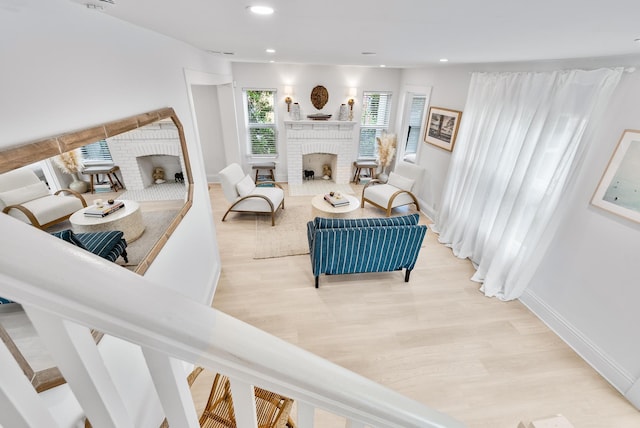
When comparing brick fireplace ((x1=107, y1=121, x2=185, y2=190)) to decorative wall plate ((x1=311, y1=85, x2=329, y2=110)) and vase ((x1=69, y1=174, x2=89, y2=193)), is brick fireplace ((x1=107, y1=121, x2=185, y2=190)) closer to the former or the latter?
vase ((x1=69, y1=174, x2=89, y2=193))

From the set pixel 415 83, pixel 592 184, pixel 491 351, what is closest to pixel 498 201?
pixel 592 184

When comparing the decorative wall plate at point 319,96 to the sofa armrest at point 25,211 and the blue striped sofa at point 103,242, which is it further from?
the sofa armrest at point 25,211

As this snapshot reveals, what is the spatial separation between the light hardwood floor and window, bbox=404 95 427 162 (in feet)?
9.50

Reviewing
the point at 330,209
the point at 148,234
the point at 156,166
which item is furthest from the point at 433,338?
the point at 156,166

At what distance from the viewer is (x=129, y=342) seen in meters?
0.33

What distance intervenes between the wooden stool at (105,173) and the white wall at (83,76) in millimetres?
243

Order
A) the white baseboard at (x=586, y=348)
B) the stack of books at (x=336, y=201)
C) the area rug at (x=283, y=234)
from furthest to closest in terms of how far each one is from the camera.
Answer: the stack of books at (x=336, y=201) < the area rug at (x=283, y=234) < the white baseboard at (x=586, y=348)

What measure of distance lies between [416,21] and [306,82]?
15.1 ft

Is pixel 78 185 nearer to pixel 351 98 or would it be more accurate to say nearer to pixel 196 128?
pixel 196 128

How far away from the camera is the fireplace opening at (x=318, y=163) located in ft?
20.4

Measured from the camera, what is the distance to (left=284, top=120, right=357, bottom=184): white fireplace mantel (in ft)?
18.4

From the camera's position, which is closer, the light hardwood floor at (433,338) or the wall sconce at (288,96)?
the light hardwood floor at (433,338)

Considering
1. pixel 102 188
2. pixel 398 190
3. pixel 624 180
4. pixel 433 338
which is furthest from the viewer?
pixel 398 190

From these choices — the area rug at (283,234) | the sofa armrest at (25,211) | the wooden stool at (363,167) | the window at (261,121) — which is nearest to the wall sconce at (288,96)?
the window at (261,121)
